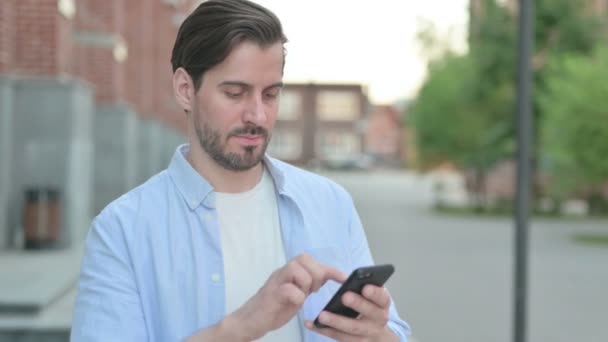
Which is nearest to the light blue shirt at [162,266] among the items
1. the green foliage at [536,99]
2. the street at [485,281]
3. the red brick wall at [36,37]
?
the street at [485,281]

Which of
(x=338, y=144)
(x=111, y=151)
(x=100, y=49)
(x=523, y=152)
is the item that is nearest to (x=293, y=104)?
(x=338, y=144)

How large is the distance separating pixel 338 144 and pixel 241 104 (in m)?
103

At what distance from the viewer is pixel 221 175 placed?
6.63 ft

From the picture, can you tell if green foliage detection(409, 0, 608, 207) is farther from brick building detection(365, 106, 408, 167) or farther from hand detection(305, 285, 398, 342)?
brick building detection(365, 106, 408, 167)

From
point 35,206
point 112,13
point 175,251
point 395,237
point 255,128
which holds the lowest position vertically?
point 395,237

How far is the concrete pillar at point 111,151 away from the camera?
60.6 ft

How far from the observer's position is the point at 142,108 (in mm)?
25156

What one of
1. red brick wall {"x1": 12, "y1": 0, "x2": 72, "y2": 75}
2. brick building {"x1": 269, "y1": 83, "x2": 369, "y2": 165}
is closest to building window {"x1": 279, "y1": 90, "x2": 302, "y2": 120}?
brick building {"x1": 269, "y1": 83, "x2": 369, "y2": 165}

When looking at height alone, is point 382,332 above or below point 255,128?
below

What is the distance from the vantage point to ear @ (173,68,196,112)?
1983 millimetres

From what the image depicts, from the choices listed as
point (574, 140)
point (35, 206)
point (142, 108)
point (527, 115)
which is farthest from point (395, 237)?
point (527, 115)

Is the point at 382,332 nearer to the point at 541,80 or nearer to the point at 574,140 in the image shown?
the point at 574,140

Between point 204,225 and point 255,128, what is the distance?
Result: 0.71 ft

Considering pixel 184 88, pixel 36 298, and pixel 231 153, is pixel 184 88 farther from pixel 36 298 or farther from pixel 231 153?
pixel 36 298
